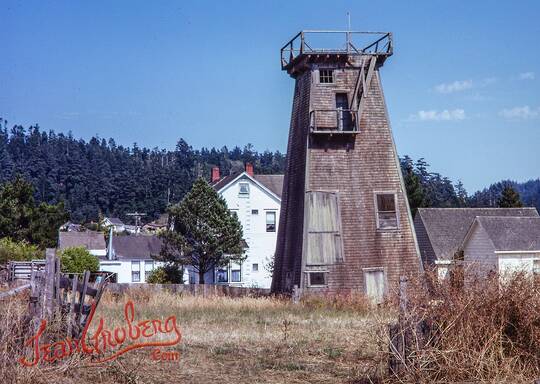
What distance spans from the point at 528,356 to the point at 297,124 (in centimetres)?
2534

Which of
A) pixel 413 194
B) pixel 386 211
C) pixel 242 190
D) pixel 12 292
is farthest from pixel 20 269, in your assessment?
pixel 413 194

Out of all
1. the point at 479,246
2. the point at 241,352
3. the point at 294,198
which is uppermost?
the point at 294,198

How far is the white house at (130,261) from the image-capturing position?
70562mm

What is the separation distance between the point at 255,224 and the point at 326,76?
2852 centimetres

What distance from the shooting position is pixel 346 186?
116 ft

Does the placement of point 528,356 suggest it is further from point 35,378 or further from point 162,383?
point 35,378

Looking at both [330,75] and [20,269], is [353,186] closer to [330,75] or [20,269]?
[330,75]

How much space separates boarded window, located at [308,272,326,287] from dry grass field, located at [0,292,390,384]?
6.57m

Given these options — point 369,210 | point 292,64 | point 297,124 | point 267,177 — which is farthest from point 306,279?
point 267,177

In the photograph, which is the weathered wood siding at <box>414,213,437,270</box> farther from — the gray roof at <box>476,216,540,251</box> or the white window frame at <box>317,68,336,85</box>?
the white window frame at <box>317,68,336,85</box>

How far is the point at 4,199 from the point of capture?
219 ft

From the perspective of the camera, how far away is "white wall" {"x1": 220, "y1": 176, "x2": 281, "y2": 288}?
62750 millimetres

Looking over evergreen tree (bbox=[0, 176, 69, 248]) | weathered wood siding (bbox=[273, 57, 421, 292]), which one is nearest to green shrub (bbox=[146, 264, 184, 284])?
evergreen tree (bbox=[0, 176, 69, 248])

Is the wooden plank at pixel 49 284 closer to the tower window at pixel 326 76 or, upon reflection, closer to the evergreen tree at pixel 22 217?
the tower window at pixel 326 76
